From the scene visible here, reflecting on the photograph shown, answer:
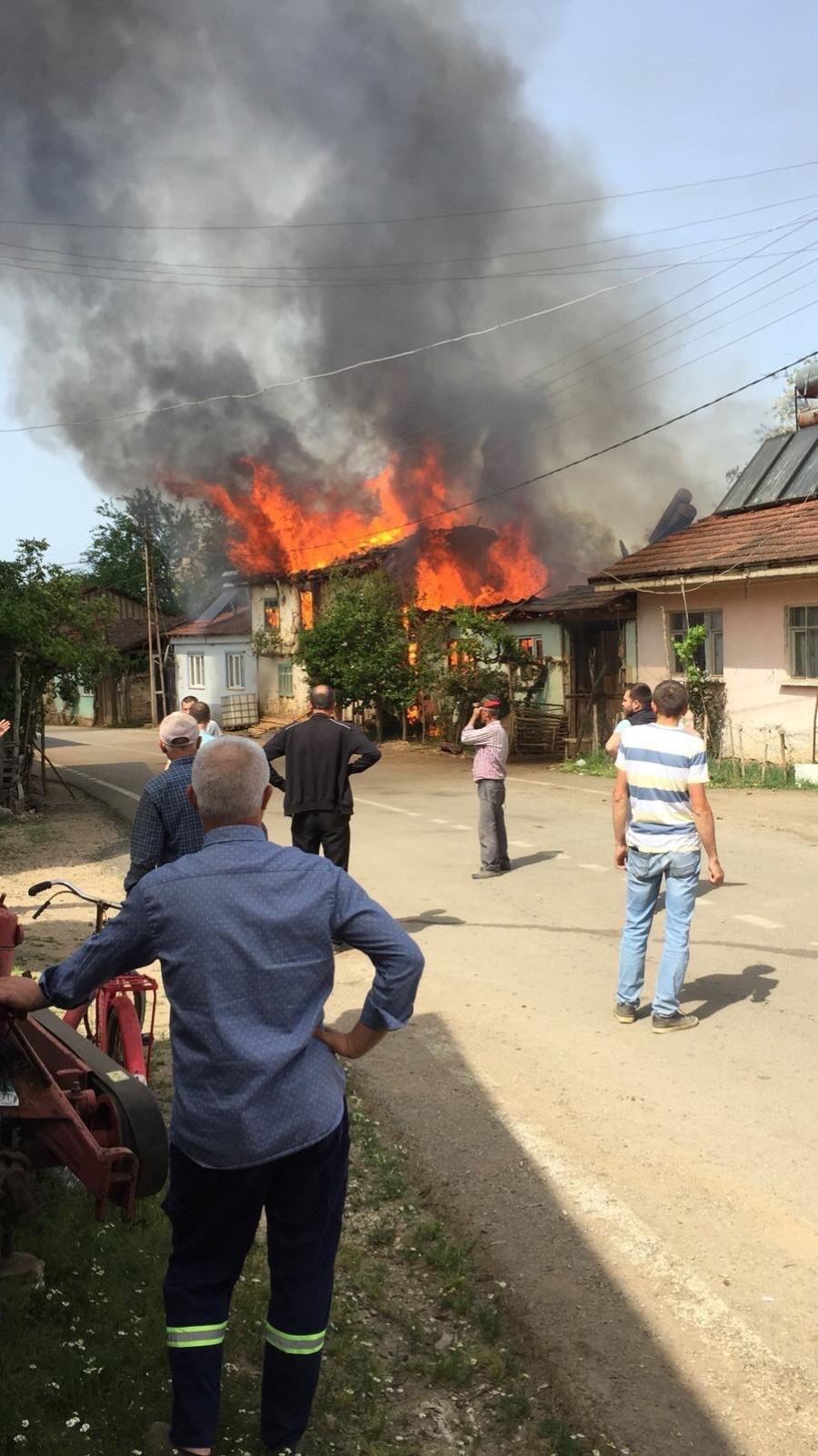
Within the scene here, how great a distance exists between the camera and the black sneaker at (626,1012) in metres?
6.58

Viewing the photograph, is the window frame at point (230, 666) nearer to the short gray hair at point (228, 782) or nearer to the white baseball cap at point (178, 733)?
the white baseball cap at point (178, 733)

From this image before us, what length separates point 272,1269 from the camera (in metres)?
2.93

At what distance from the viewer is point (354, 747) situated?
Result: 27.3 ft

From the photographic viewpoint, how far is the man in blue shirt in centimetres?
274

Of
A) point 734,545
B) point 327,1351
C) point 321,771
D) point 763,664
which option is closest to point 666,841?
point 321,771

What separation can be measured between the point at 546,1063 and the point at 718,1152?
123 centimetres

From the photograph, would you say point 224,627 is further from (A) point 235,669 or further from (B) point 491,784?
(B) point 491,784

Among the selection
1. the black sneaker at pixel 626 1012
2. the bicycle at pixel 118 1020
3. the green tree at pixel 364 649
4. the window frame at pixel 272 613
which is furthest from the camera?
the window frame at pixel 272 613

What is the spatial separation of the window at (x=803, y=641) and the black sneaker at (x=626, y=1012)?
13.6m

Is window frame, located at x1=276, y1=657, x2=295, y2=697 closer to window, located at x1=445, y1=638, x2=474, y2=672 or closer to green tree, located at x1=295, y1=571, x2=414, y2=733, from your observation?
green tree, located at x1=295, y1=571, x2=414, y2=733

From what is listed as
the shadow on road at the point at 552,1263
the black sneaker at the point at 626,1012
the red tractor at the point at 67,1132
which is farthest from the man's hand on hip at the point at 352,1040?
the black sneaker at the point at 626,1012

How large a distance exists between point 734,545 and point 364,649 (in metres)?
11.5

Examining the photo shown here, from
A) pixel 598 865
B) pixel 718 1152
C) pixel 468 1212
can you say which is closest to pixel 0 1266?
pixel 468 1212

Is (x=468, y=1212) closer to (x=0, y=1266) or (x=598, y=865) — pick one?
(x=0, y=1266)
